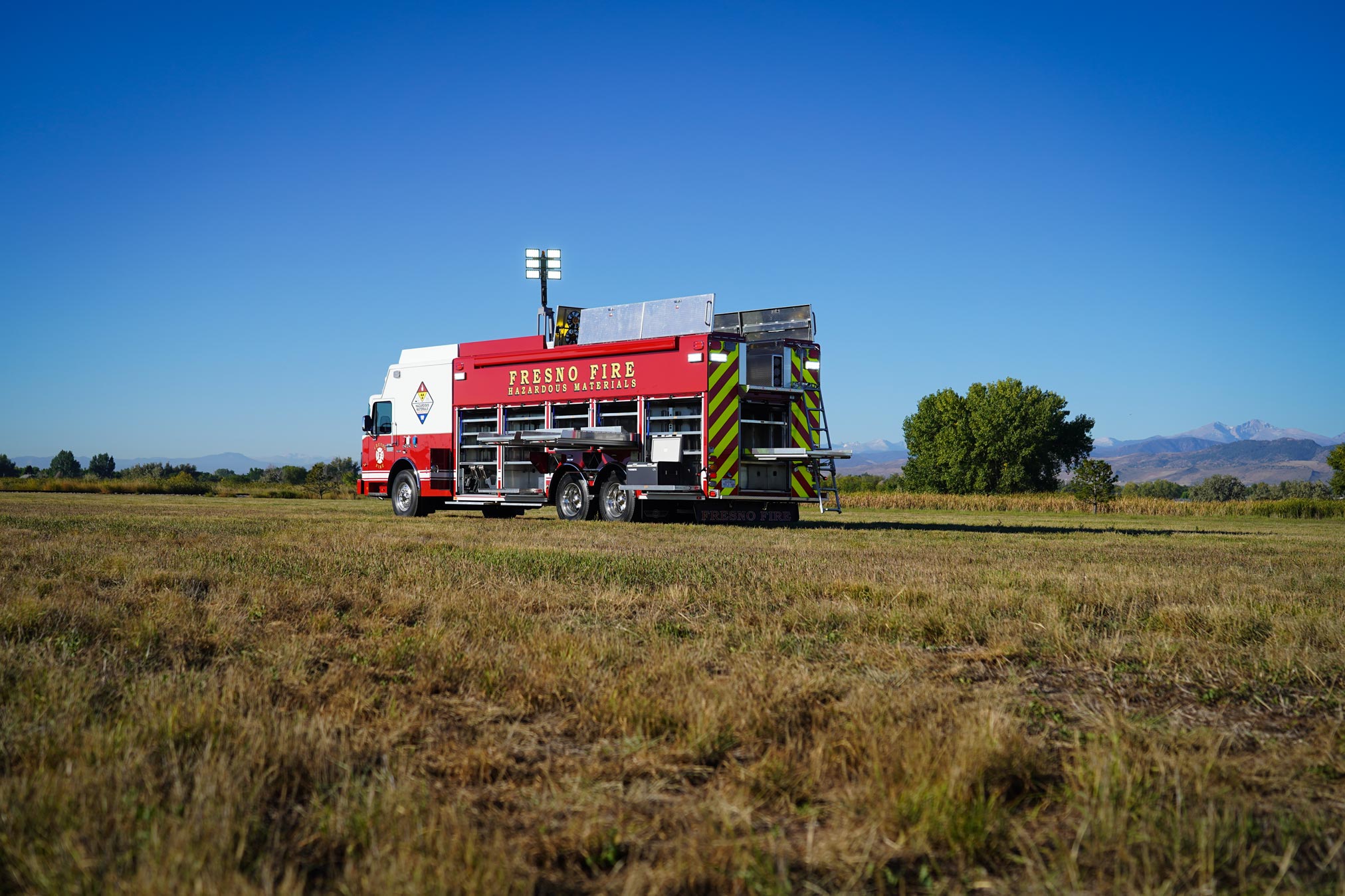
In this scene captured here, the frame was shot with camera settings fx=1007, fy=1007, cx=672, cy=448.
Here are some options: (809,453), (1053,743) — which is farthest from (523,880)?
(809,453)

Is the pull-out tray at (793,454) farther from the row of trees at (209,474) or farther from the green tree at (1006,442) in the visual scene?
the green tree at (1006,442)

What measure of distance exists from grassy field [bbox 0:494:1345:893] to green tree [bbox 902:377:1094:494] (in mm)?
92879

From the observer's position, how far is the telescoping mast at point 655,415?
18.2 meters

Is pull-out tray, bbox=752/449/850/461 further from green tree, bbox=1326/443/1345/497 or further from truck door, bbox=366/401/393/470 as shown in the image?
green tree, bbox=1326/443/1345/497

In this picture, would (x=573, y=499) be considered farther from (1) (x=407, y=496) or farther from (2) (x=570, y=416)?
(1) (x=407, y=496)

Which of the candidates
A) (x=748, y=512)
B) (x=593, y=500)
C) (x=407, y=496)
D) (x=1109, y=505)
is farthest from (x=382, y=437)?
(x=1109, y=505)

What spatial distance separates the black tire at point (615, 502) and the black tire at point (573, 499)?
0.85 ft

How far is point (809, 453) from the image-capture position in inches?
712

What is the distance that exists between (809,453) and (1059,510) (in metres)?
28.9

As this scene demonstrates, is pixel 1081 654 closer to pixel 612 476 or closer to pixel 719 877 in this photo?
pixel 719 877

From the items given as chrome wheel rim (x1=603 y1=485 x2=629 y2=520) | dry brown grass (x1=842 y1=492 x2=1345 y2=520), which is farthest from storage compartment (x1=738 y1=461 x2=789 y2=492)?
dry brown grass (x1=842 y1=492 x2=1345 y2=520)

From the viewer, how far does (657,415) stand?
18734 mm

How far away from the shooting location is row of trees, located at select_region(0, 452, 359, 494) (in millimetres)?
54000

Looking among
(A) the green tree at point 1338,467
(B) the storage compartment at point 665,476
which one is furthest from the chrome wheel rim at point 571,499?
(A) the green tree at point 1338,467
